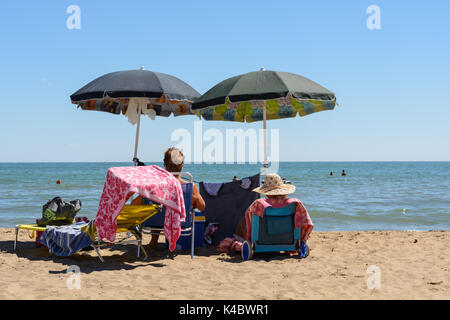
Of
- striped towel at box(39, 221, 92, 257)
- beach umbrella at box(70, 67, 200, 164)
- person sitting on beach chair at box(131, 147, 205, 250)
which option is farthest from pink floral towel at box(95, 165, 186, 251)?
beach umbrella at box(70, 67, 200, 164)

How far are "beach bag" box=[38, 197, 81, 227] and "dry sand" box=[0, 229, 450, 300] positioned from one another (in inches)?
17.7

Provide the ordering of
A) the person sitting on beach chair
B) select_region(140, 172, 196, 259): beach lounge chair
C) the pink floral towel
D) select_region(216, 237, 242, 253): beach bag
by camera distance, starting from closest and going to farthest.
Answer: the pink floral towel, select_region(140, 172, 196, 259): beach lounge chair, the person sitting on beach chair, select_region(216, 237, 242, 253): beach bag

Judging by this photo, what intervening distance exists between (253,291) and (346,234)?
4582mm

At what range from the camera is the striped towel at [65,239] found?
17.7 feet

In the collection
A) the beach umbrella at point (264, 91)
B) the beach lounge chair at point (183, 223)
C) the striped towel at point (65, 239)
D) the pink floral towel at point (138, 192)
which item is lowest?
the striped towel at point (65, 239)

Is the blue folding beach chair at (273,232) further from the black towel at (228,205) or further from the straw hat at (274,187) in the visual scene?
the black towel at (228,205)

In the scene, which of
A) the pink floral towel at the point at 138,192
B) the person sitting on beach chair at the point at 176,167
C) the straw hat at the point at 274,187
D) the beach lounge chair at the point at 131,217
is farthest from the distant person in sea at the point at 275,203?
the beach lounge chair at the point at 131,217

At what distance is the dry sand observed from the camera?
392 cm

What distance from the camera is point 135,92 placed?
623 centimetres

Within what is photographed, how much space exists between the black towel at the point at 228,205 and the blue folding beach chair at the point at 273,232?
2.31ft

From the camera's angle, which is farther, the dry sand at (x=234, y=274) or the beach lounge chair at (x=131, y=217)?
the beach lounge chair at (x=131, y=217)

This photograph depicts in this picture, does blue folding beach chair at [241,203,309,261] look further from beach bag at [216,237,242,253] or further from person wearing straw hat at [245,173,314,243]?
beach bag at [216,237,242,253]

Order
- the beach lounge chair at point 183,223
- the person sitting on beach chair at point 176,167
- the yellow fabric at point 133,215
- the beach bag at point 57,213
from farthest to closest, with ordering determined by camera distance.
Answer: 1. the beach bag at point 57,213
2. the person sitting on beach chair at point 176,167
3. the beach lounge chair at point 183,223
4. the yellow fabric at point 133,215

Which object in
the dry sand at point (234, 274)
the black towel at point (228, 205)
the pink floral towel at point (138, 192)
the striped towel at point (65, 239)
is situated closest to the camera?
the dry sand at point (234, 274)
